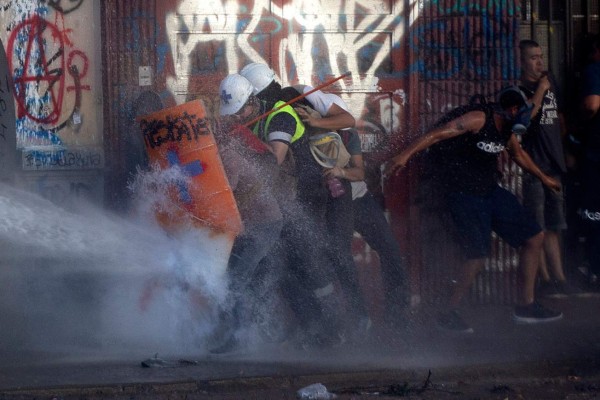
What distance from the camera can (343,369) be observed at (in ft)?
20.3

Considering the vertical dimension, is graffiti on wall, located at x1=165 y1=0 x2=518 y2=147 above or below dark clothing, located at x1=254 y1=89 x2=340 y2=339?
above

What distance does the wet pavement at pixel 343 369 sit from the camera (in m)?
5.83

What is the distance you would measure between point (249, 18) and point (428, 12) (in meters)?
1.44

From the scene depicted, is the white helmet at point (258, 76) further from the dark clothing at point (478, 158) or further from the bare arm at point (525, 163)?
the bare arm at point (525, 163)

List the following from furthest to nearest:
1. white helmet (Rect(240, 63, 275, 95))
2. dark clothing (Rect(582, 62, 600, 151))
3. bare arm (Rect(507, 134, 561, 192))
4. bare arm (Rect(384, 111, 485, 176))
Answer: dark clothing (Rect(582, 62, 600, 151))
bare arm (Rect(507, 134, 561, 192))
bare arm (Rect(384, 111, 485, 176))
white helmet (Rect(240, 63, 275, 95))

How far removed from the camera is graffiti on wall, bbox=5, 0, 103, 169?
8.05 m

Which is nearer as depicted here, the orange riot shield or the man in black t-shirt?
the orange riot shield

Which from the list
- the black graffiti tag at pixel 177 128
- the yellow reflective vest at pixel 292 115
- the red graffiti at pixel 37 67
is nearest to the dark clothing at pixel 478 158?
the yellow reflective vest at pixel 292 115

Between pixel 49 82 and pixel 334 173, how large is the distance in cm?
250

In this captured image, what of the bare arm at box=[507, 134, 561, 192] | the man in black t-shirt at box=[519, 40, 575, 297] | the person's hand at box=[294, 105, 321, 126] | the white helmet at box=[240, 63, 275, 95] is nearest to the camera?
the white helmet at box=[240, 63, 275, 95]

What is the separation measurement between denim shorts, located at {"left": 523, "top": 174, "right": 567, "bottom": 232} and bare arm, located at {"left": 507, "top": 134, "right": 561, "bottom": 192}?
0.62 m

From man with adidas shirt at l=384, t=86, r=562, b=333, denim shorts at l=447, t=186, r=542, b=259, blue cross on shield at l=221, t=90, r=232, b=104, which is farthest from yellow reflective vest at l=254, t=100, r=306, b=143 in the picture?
denim shorts at l=447, t=186, r=542, b=259

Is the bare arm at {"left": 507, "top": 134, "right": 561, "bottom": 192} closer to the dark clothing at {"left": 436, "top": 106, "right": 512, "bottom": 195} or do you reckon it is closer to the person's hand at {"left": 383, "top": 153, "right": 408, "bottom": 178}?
the dark clothing at {"left": 436, "top": 106, "right": 512, "bottom": 195}

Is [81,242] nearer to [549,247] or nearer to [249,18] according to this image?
[249,18]
